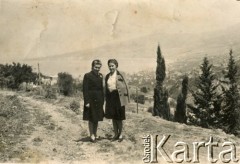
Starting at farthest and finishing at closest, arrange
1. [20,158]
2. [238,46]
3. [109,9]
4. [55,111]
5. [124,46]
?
1. [238,46]
2. [124,46]
3. [109,9]
4. [55,111]
5. [20,158]

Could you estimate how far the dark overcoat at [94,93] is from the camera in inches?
368

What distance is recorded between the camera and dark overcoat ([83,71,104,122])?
9.34 meters

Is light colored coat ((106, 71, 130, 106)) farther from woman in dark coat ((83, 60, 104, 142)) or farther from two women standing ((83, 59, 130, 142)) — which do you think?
woman in dark coat ((83, 60, 104, 142))

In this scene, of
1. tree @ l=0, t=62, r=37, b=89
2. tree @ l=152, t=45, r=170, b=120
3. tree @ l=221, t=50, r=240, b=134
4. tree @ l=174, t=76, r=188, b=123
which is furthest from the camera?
tree @ l=174, t=76, r=188, b=123

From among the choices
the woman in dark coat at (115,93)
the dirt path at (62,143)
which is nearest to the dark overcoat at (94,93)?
the woman in dark coat at (115,93)

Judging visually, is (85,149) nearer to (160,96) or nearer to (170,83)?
(160,96)

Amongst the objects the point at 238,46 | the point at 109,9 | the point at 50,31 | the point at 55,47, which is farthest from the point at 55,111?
the point at 238,46

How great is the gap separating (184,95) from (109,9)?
38.2 ft

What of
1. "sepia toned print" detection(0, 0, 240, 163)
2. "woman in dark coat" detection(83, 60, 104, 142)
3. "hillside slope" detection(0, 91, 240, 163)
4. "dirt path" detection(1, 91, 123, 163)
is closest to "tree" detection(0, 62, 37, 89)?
"sepia toned print" detection(0, 0, 240, 163)

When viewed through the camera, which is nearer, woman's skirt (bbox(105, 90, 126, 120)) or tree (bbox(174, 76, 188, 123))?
woman's skirt (bbox(105, 90, 126, 120))

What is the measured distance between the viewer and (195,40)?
74562 millimetres

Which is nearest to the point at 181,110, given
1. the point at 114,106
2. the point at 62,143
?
the point at 62,143

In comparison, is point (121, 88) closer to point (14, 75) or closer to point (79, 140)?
point (79, 140)

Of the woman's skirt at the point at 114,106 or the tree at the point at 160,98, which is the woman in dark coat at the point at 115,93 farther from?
the tree at the point at 160,98
